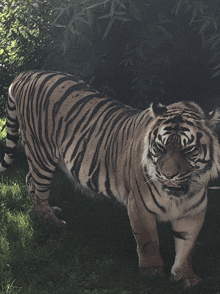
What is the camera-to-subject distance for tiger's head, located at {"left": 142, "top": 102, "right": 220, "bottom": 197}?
312 centimetres

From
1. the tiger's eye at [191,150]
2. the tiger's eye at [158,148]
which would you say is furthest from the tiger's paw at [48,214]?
the tiger's eye at [191,150]

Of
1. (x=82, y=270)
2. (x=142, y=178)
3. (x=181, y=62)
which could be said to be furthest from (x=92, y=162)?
(x=181, y=62)

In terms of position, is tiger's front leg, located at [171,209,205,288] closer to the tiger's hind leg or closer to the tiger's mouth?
the tiger's mouth

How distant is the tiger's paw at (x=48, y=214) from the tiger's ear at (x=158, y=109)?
1.78 metres

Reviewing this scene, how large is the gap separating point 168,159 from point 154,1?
2285 mm

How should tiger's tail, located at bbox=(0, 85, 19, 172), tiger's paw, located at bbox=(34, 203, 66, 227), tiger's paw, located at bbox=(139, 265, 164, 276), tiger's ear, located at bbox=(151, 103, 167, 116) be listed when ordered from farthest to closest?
tiger's tail, located at bbox=(0, 85, 19, 172)
tiger's paw, located at bbox=(34, 203, 66, 227)
tiger's paw, located at bbox=(139, 265, 164, 276)
tiger's ear, located at bbox=(151, 103, 167, 116)

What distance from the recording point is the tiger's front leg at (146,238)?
3547mm

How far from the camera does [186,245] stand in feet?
11.5

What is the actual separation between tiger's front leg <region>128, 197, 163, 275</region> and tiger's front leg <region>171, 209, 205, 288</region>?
0.16m

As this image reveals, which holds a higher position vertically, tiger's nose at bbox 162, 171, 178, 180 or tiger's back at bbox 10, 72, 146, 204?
tiger's back at bbox 10, 72, 146, 204

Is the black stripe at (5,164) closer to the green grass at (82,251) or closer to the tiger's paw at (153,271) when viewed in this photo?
the green grass at (82,251)

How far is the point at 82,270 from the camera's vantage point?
3.80m

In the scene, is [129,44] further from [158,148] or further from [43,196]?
[158,148]

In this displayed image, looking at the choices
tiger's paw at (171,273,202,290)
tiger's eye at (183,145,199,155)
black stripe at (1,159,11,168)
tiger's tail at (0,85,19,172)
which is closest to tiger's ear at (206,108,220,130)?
tiger's eye at (183,145,199,155)
